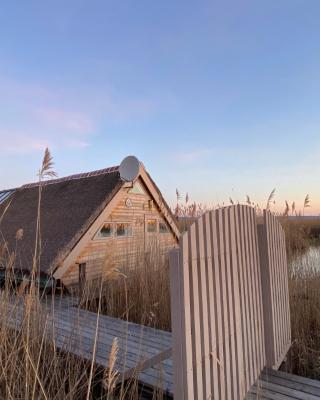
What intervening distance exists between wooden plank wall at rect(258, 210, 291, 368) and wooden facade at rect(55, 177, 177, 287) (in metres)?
2.49

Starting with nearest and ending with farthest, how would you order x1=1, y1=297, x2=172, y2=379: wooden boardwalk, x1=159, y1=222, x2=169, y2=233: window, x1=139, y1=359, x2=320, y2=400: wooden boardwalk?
x1=139, y1=359, x2=320, y2=400: wooden boardwalk → x1=1, y1=297, x2=172, y2=379: wooden boardwalk → x1=159, y1=222, x2=169, y2=233: window

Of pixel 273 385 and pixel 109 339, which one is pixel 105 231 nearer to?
pixel 109 339

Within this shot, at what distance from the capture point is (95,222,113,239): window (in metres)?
6.44

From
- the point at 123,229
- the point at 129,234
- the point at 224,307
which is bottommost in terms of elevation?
the point at 224,307

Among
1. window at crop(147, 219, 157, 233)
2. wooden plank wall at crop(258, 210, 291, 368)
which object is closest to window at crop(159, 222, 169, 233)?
window at crop(147, 219, 157, 233)

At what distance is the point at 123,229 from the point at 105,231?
1.83 feet

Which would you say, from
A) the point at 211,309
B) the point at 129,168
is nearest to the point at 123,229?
the point at 129,168

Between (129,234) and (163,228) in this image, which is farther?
(163,228)

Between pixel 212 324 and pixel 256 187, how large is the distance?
734 cm

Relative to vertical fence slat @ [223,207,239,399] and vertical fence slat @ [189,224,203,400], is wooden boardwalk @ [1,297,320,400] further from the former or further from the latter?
vertical fence slat @ [189,224,203,400]

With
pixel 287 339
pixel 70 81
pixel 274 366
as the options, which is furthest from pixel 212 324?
pixel 70 81

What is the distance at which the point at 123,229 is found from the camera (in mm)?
7059

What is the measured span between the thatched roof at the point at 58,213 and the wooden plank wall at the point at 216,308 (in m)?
3.59

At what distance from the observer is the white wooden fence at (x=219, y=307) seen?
1429 mm
